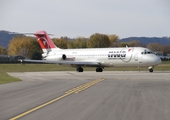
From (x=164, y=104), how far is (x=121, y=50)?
3511cm

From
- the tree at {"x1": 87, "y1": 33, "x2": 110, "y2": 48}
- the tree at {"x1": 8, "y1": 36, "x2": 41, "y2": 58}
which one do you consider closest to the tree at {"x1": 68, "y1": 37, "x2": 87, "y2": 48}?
the tree at {"x1": 87, "y1": 33, "x2": 110, "y2": 48}

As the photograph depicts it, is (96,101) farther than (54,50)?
No

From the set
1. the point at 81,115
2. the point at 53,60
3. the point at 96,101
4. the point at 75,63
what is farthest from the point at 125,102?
the point at 53,60

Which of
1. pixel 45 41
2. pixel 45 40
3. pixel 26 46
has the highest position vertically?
pixel 26 46

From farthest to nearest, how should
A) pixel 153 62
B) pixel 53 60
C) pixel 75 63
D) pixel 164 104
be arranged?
pixel 53 60
pixel 75 63
pixel 153 62
pixel 164 104

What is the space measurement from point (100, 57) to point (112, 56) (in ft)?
7.13

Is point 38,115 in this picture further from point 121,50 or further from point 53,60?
point 53,60

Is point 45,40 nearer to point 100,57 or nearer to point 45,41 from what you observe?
point 45,41

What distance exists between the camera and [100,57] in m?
52.4

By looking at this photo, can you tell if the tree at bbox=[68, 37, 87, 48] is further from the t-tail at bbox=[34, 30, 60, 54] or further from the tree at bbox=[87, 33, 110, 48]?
the t-tail at bbox=[34, 30, 60, 54]

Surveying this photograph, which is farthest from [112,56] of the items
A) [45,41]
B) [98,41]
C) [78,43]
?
[78,43]

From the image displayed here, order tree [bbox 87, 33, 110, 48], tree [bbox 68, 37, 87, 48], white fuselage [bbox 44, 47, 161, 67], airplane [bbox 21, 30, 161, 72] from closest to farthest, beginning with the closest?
white fuselage [bbox 44, 47, 161, 67] → airplane [bbox 21, 30, 161, 72] → tree [bbox 87, 33, 110, 48] → tree [bbox 68, 37, 87, 48]

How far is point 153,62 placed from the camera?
4775cm

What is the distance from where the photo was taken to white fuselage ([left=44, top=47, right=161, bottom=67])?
48.2 meters
